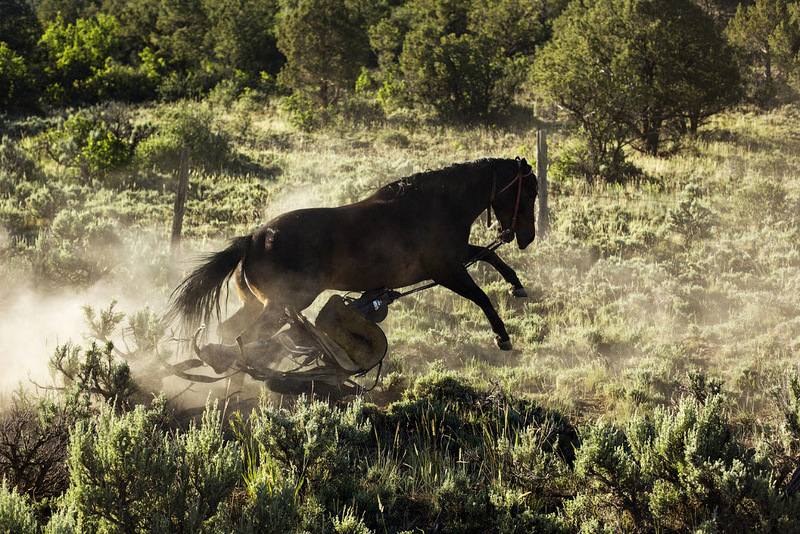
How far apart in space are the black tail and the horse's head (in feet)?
8.78

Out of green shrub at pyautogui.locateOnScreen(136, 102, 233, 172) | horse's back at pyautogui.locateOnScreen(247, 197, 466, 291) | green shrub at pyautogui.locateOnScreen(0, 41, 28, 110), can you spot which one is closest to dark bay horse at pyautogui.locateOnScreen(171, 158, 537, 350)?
horse's back at pyautogui.locateOnScreen(247, 197, 466, 291)

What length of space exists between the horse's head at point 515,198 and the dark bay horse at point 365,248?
0.04ft

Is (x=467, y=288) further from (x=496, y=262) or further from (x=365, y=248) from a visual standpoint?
(x=365, y=248)

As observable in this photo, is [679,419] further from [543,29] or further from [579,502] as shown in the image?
[543,29]

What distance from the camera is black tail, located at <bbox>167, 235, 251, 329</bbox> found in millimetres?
5762

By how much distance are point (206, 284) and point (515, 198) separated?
3328mm

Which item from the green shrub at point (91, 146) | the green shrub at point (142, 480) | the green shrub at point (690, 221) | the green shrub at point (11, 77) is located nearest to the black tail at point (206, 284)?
the green shrub at point (142, 480)

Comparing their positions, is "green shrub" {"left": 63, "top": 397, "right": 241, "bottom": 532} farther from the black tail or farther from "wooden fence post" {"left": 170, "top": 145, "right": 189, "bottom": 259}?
"wooden fence post" {"left": 170, "top": 145, "right": 189, "bottom": 259}

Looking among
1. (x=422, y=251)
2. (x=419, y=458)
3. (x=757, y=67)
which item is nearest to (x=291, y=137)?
(x=422, y=251)

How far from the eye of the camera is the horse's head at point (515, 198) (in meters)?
6.33

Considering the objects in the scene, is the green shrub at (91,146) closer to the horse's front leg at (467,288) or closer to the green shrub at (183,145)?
the green shrub at (183,145)

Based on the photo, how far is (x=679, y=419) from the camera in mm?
3926

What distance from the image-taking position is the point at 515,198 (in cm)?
644

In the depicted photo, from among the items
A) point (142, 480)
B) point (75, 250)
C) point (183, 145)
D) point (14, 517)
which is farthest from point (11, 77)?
point (14, 517)
